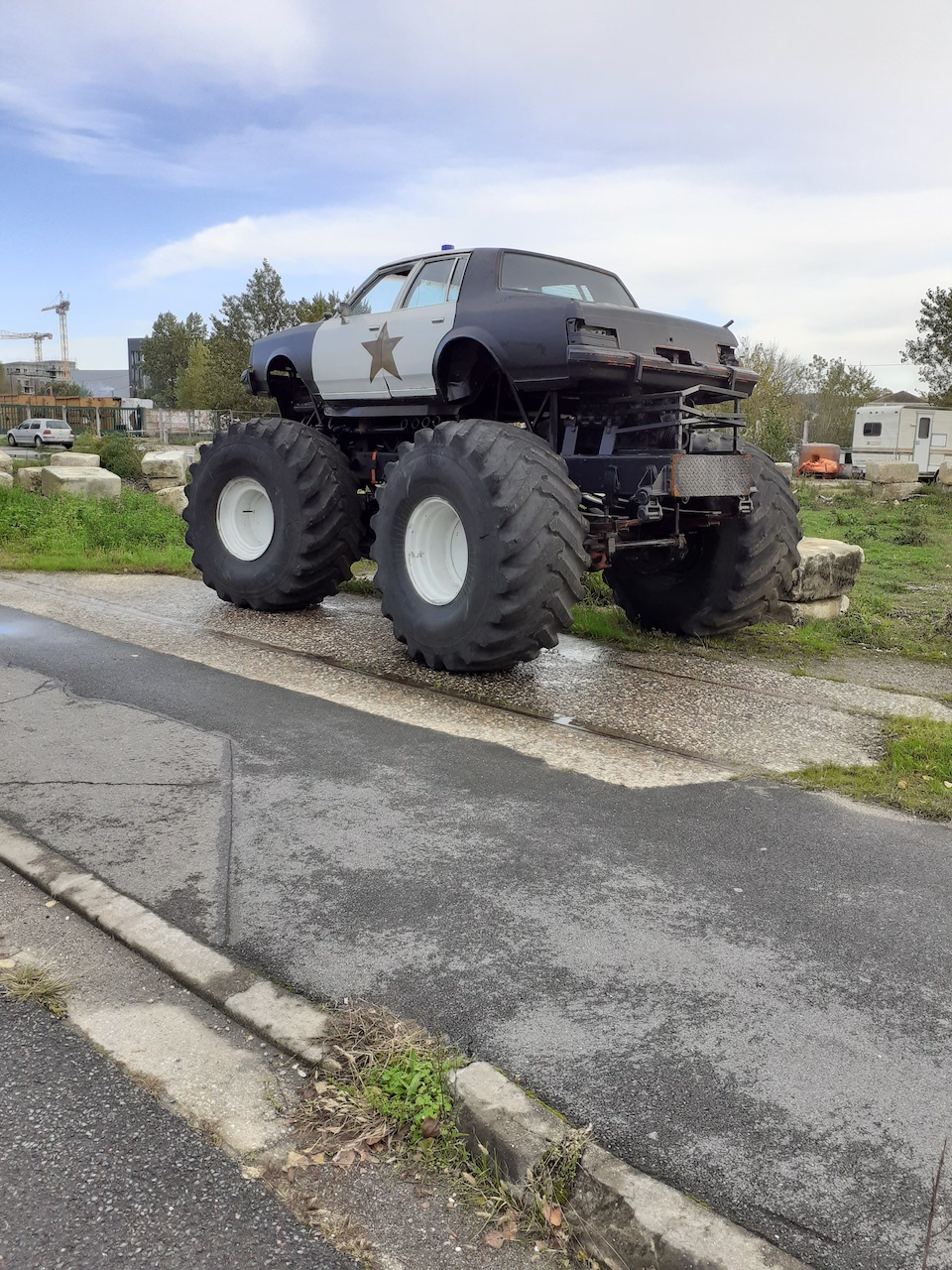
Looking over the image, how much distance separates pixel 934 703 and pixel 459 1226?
5.31 meters

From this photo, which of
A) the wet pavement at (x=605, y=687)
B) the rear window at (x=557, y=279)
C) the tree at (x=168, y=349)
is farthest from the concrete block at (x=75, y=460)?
the tree at (x=168, y=349)

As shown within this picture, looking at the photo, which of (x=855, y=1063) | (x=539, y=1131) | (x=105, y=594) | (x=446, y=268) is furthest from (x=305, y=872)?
(x=105, y=594)

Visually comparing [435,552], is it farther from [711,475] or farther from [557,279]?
[557,279]

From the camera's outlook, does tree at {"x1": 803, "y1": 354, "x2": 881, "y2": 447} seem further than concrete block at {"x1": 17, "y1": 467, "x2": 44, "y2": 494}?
Yes

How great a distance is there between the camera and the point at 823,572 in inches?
360

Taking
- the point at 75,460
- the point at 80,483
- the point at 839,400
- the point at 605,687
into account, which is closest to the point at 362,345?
the point at 605,687

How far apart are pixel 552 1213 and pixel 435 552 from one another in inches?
213

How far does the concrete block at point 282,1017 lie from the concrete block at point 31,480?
16726mm

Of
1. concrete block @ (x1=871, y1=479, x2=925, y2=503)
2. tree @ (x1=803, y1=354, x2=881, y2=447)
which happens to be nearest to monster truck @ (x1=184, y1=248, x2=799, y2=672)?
concrete block @ (x1=871, y1=479, x2=925, y2=503)

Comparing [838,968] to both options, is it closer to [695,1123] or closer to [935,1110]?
[935,1110]

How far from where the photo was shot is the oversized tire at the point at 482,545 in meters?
6.24

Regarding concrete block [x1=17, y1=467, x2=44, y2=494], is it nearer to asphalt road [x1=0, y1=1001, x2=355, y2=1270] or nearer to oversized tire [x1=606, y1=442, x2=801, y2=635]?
oversized tire [x1=606, y1=442, x2=801, y2=635]

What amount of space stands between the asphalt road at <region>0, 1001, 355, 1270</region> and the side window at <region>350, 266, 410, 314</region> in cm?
686

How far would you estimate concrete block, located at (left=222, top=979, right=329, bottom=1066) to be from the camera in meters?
2.72
